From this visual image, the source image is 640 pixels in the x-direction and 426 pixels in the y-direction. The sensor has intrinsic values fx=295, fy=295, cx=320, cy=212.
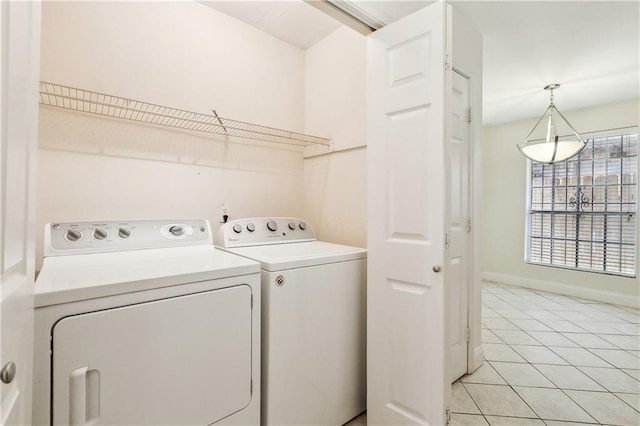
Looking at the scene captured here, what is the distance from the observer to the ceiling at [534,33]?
6.37 feet

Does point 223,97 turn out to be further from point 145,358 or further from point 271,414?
point 271,414

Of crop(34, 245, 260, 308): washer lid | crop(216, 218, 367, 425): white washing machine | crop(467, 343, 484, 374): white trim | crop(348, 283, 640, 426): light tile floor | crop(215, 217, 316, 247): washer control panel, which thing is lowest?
crop(348, 283, 640, 426): light tile floor

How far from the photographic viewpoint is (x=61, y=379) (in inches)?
35.4

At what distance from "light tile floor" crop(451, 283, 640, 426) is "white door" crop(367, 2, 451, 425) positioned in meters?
0.60

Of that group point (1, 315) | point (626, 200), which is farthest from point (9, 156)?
point (626, 200)

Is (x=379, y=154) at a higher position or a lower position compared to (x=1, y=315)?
higher

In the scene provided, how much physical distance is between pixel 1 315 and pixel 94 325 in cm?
54

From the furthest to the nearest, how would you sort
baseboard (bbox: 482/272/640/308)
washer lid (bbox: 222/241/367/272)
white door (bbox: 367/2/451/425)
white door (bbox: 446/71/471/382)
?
baseboard (bbox: 482/272/640/308) → white door (bbox: 446/71/471/382) → washer lid (bbox: 222/241/367/272) → white door (bbox: 367/2/451/425)

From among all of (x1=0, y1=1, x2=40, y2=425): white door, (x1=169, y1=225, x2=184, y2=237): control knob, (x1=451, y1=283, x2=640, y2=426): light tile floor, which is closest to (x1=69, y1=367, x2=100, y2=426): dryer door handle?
(x1=0, y1=1, x2=40, y2=425): white door

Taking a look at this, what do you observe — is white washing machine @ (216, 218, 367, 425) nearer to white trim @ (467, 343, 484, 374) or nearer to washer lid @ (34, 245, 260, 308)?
washer lid @ (34, 245, 260, 308)

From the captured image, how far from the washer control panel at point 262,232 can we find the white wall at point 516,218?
3692 mm

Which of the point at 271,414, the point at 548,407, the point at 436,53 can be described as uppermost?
the point at 436,53

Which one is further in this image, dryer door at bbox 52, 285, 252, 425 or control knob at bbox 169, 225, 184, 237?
control knob at bbox 169, 225, 184, 237

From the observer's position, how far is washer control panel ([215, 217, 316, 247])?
1.86 m
